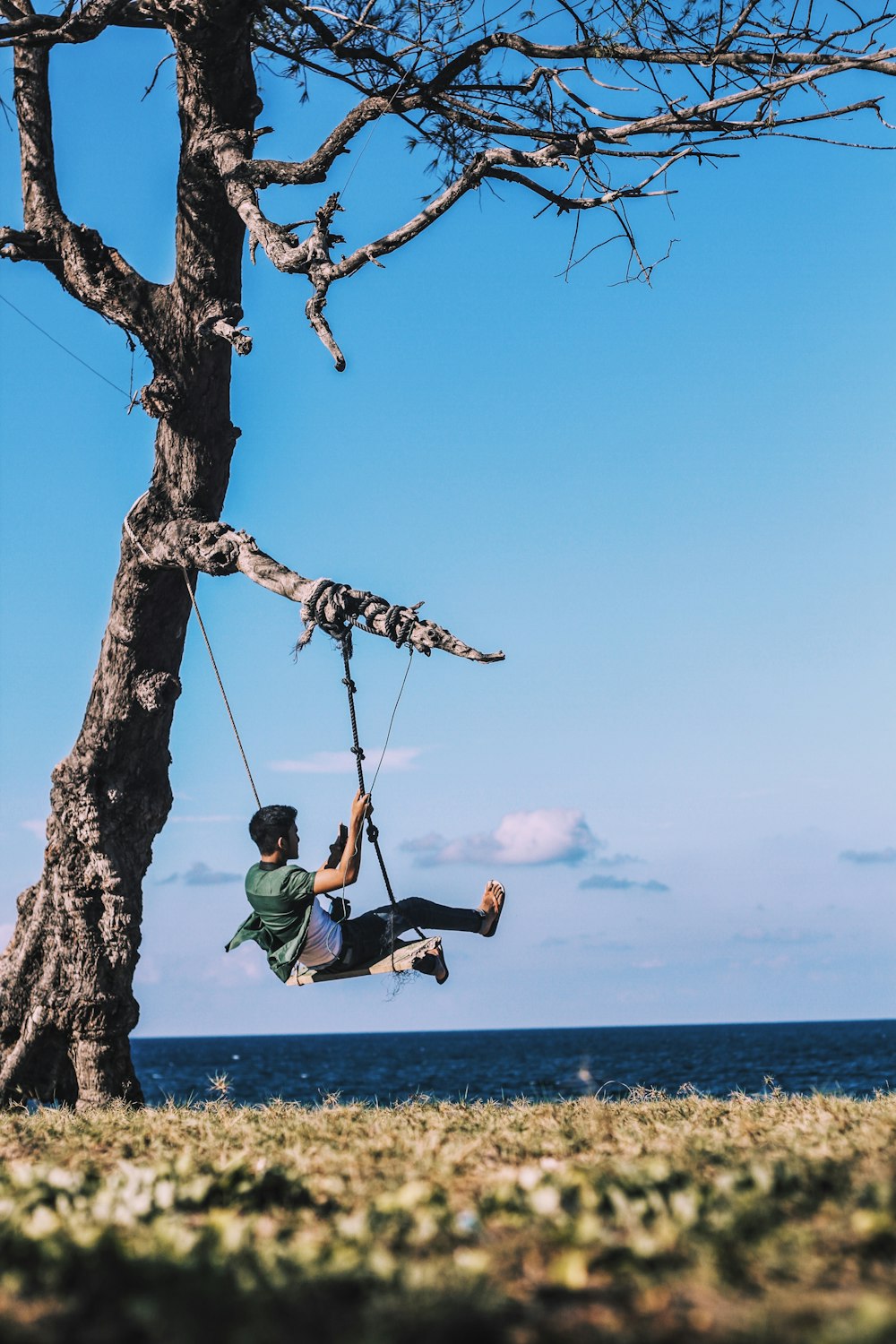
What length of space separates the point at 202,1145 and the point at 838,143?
7970mm

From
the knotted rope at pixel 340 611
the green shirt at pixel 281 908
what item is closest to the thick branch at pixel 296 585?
the knotted rope at pixel 340 611

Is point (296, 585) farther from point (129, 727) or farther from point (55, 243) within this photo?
point (55, 243)

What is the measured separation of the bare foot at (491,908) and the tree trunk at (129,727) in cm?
311

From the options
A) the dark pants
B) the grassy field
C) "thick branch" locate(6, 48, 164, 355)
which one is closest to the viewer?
the grassy field

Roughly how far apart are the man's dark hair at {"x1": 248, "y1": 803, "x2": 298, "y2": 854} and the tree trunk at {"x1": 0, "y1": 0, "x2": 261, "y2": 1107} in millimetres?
2229

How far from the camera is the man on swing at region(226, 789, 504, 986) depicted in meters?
8.32

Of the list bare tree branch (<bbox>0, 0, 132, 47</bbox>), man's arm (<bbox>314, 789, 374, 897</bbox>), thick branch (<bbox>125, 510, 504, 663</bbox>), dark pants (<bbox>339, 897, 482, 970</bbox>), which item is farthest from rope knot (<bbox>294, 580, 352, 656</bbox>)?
bare tree branch (<bbox>0, 0, 132, 47</bbox>)

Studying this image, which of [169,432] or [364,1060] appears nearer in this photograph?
[169,432]

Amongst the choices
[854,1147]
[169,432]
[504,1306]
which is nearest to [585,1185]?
[504,1306]

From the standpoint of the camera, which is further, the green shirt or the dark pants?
the dark pants

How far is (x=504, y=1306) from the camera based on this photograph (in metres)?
3.45

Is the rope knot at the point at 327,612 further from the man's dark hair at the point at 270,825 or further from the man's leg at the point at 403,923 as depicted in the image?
the man's leg at the point at 403,923

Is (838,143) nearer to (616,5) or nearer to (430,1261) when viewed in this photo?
(616,5)

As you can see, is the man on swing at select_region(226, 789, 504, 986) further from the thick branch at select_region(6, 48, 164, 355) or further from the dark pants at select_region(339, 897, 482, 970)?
the thick branch at select_region(6, 48, 164, 355)
